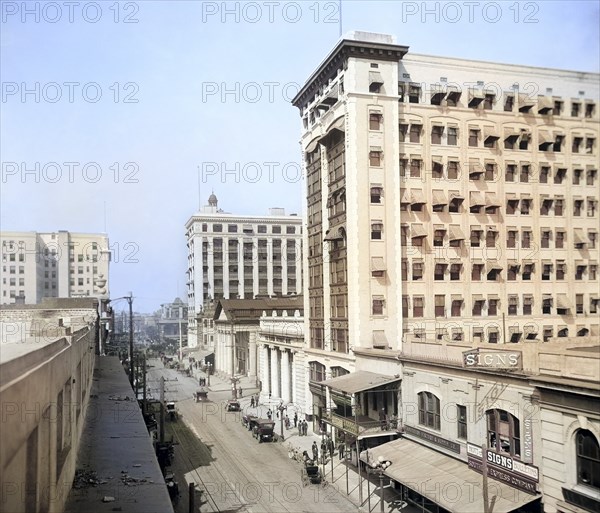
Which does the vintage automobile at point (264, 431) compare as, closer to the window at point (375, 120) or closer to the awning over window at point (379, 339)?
the awning over window at point (379, 339)

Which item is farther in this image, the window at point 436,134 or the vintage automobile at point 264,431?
the window at point 436,134

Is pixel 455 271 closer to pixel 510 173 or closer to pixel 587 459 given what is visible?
pixel 510 173

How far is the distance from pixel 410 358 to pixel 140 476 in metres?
15.1

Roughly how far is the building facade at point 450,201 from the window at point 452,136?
0.07 m

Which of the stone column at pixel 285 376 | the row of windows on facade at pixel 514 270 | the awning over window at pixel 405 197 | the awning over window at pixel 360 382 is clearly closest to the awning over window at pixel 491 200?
the row of windows on facade at pixel 514 270

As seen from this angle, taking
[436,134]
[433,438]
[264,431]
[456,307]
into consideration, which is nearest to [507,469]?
[433,438]

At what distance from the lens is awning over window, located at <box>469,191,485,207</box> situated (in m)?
41.5

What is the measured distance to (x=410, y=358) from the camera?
29719 millimetres

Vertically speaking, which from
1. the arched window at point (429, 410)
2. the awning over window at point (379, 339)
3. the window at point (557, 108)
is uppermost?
the window at point (557, 108)

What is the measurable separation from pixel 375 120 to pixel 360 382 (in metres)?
18.2

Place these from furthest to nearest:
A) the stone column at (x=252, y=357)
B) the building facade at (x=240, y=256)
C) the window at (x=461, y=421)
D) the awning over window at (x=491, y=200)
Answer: the building facade at (x=240, y=256) < the stone column at (x=252, y=357) < the awning over window at (x=491, y=200) < the window at (x=461, y=421)

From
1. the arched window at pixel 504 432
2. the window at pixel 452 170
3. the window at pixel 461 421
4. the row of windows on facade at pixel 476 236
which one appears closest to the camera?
the arched window at pixel 504 432

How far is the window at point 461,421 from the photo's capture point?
2529cm

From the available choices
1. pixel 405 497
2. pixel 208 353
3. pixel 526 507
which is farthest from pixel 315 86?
pixel 208 353
